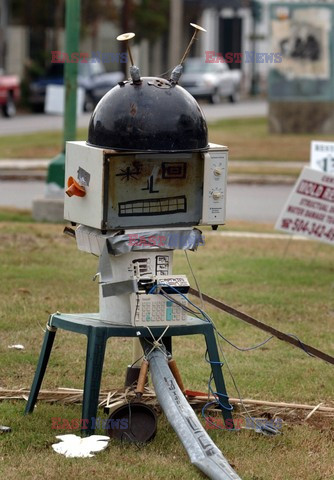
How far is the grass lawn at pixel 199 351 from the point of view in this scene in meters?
5.18

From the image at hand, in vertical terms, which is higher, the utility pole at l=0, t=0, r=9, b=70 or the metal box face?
the utility pole at l=0, t=0, r=9, b=70

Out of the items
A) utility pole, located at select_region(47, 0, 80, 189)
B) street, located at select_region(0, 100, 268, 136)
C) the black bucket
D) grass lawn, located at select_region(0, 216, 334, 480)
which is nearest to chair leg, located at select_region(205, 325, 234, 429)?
grass lawn, located at select_region(0, 216, 334, 480)

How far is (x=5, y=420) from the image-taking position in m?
5.72

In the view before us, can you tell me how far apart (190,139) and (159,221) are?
425 millimetres

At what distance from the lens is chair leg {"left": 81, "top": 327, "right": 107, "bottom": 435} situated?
5348 millimetres

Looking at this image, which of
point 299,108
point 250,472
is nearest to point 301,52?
point 299,108

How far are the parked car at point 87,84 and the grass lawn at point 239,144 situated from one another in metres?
8.61

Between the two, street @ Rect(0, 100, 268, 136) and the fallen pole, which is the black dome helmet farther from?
street @ Rect(0, 100, 268, 136)

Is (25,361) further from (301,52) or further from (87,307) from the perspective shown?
(301,52)

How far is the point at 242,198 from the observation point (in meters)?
17.6

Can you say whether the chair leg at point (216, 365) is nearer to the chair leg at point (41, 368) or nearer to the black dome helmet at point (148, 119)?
the chair leg at point (41, 368)

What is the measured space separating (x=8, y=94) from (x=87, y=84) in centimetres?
413

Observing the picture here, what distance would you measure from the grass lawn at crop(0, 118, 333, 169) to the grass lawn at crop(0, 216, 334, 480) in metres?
10.2

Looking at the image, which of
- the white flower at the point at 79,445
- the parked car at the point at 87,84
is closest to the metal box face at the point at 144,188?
the white flower at the point at 79,445
